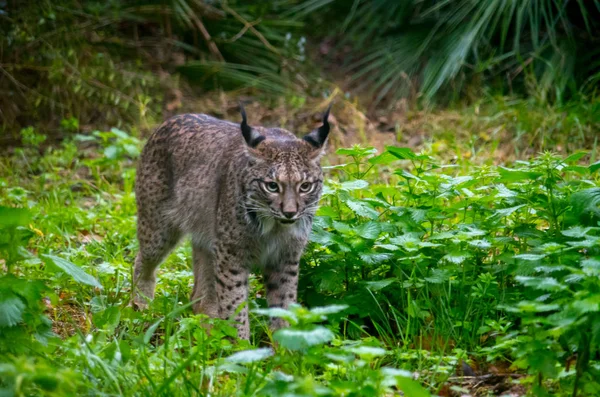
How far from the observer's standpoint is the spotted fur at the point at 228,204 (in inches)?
190

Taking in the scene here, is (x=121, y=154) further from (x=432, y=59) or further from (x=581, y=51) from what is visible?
(x=581, y=51)

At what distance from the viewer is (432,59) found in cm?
927

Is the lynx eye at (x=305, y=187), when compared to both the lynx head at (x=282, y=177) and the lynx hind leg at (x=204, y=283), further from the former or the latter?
the lynx hind leg at (x=204, y=283)

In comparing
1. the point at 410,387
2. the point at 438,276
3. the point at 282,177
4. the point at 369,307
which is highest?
the point at 282,177

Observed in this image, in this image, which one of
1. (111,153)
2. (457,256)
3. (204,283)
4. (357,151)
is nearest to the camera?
(457,256)

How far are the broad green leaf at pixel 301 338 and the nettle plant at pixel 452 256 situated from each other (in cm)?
120

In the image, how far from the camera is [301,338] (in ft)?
10.0

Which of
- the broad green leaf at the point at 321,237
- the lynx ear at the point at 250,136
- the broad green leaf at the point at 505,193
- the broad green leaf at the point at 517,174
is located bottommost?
the broad green leaf at the point at 321,237

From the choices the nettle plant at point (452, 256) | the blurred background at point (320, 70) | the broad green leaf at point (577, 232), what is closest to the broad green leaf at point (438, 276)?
the nettle plant at point (452, 256)

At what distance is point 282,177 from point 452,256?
1.02m

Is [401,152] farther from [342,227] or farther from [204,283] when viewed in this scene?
[204,283]

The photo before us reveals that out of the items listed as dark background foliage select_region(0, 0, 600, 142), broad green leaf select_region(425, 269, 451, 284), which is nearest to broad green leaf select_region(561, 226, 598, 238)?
broad green leaf select_region(425, 269, 451, 284)

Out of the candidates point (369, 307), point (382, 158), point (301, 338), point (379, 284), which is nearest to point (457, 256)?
point (379, 284)

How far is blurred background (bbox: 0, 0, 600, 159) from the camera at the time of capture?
8469 millimetres
